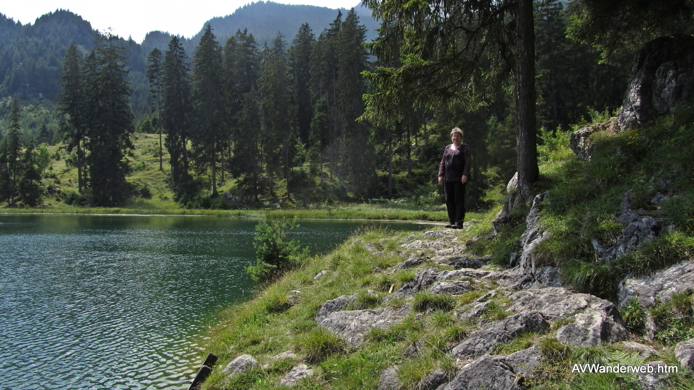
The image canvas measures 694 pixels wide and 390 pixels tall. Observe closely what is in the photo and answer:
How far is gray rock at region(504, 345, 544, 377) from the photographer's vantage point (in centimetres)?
449

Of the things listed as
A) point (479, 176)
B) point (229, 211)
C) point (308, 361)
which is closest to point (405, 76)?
point (308, 361)

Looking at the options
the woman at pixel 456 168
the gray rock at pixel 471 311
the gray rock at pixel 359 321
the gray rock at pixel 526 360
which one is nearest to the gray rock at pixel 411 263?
the woman at pixel 456 168

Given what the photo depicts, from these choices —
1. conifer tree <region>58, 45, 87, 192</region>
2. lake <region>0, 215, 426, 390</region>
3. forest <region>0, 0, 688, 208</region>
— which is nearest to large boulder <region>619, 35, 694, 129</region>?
lake <region>0, 215, 426, 390</region>

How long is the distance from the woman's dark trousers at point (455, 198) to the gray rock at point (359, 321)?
446cm

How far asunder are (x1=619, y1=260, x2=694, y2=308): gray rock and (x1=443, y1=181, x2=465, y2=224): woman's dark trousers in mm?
5520

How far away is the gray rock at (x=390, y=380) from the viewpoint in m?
5.22

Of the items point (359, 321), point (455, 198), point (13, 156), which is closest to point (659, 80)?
point (455, 198)

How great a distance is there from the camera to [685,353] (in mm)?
3891

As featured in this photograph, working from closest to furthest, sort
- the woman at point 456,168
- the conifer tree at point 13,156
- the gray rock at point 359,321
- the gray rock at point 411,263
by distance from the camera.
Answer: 1. the gray rock at point 359,321
2. the gray rock at point 411,263
3. the woman at point 456,168
4. the conifer tree at point 13,156

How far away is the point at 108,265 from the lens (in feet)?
65.9

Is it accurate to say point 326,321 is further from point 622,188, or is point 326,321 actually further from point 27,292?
point 27,292

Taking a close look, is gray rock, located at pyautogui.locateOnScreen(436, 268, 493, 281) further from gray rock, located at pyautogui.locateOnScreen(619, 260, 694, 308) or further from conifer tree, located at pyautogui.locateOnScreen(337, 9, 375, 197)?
conifer tree, located at pyautogui.locateOnScreen(337, 9, 375, 197)

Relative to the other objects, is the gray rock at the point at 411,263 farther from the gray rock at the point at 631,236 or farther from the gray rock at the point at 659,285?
the gray rock at the point at 659,285

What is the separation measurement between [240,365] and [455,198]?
657 centimetres
